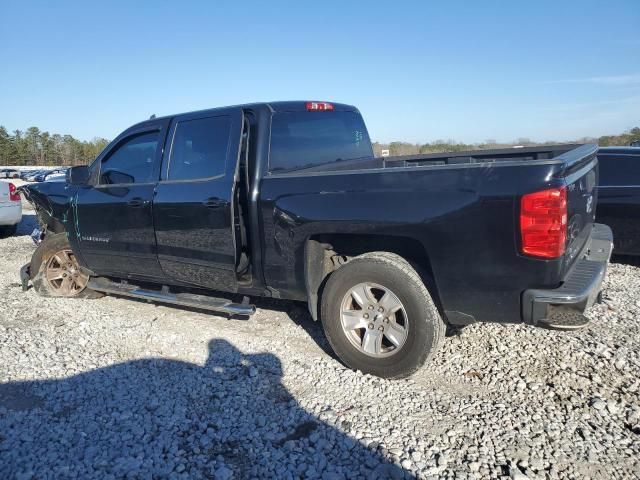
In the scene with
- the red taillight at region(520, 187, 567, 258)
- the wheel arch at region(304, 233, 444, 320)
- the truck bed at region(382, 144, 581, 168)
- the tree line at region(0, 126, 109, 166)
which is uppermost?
the tree line at region(0, 126, 109, 166)

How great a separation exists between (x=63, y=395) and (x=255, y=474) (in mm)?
1662

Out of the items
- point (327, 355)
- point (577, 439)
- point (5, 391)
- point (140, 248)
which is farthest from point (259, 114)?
point (577, 439)

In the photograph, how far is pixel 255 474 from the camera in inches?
93.2

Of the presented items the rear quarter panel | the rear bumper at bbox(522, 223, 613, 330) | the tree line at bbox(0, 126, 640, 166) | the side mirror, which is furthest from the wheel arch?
the tree line at bbox(0, 126, 640, 166)

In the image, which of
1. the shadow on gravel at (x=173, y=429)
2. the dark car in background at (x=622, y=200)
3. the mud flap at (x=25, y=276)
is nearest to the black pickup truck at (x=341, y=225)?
the shadow on gravel at (x=173, y=429)

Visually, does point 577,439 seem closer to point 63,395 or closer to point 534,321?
point 534,321

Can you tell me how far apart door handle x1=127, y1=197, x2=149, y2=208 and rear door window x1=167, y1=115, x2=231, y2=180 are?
346mm

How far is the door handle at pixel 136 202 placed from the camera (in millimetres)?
4305

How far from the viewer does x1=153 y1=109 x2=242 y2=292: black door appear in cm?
382

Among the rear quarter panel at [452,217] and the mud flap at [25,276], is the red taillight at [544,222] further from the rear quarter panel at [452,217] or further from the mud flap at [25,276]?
the mud flap at [25,276]

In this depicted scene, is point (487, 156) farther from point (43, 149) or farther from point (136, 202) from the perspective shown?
point (43, 149)

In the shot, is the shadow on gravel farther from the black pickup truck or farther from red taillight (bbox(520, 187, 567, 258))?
red taillight (bbox(520, 187, 567, 258))

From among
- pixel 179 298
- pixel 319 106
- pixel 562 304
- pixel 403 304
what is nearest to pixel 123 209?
pixel 179 298

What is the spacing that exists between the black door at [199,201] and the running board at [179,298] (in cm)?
13
